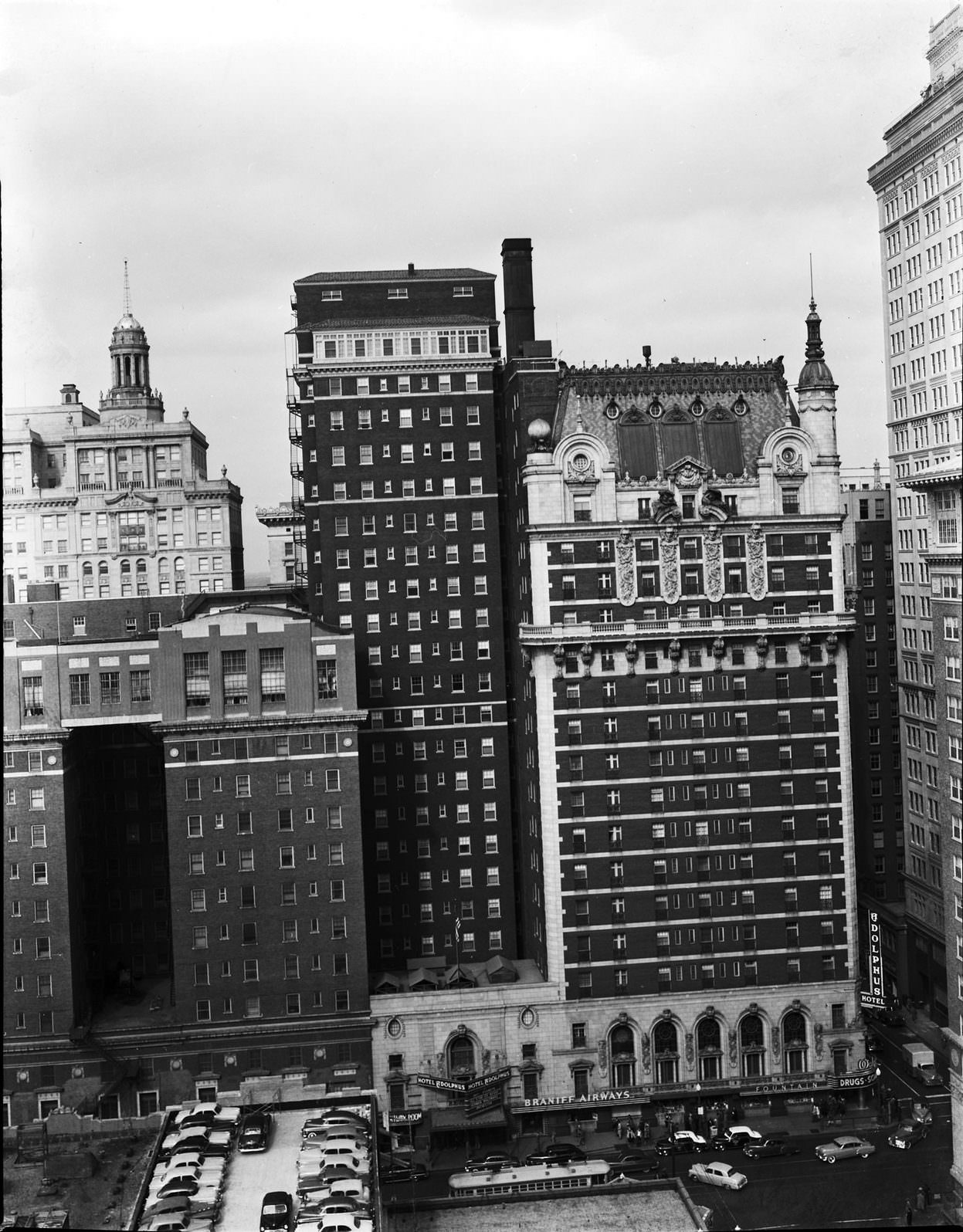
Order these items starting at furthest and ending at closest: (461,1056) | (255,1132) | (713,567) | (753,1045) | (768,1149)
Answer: (713,567)
(753,1045)
(461,1056)
(768,1149)
(255,1132)

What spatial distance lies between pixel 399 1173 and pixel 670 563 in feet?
115

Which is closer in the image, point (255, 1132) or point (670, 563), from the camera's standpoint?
point (255, 1132)

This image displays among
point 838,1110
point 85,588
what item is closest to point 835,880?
point 838,1110

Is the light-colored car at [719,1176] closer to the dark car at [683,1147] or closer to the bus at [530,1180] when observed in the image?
the dark car at [683,1147]

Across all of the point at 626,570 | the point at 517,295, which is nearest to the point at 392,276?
the point at 517,295

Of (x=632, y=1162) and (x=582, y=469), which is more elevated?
(x=582, y=469)

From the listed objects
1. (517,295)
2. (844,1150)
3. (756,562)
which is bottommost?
(844,1150)

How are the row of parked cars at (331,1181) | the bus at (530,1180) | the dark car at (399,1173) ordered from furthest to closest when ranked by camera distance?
the dark car at (399,1173) → the bus at (530,1180) → the row of parked cars at (331,1181)

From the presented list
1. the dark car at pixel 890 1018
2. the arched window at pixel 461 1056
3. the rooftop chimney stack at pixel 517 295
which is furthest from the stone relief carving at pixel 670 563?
the dark car at pixel 890 1018

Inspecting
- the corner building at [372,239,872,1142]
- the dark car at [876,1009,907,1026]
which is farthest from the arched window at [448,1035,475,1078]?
the dark car at [876,1009,907,1026]

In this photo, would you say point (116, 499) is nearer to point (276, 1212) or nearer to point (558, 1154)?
point (558, 1154)

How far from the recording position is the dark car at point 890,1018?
88.8m

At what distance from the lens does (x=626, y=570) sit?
259 ft

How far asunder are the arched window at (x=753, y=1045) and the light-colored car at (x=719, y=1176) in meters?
10.3
